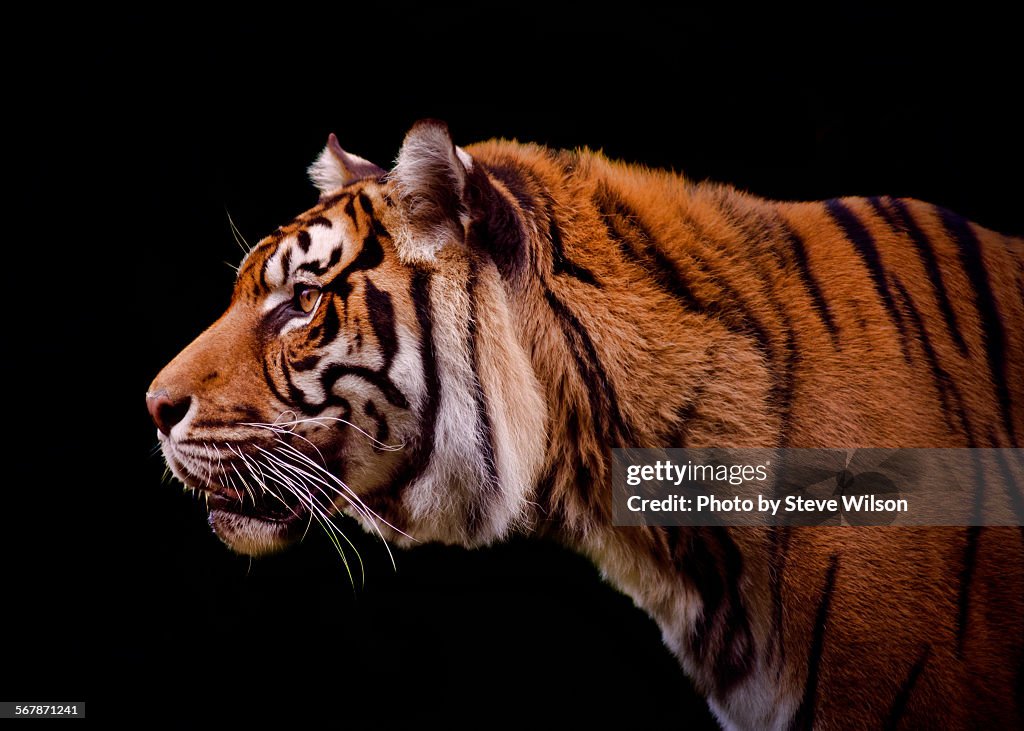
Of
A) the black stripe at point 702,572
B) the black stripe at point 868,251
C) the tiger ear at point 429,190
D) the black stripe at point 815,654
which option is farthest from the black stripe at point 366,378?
the black stripe at point 868,251

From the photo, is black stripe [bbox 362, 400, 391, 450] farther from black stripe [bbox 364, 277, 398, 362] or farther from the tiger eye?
the tiger eye

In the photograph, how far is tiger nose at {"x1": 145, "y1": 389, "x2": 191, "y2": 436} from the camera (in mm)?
1636

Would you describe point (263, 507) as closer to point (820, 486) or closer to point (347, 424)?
point (347, 424)

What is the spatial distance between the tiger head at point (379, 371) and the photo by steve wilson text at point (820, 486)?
24 centimetres

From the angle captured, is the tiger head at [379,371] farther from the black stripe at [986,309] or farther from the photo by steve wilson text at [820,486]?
the black stripe at [986,309]

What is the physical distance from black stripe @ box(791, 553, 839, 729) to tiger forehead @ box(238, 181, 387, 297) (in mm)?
1090

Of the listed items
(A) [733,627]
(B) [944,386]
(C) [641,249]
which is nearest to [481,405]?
(C) [641,249]

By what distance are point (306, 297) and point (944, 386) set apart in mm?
1287

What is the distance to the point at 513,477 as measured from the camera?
1637 mm

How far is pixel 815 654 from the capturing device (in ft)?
5.15

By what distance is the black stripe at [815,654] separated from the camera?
1.54 m

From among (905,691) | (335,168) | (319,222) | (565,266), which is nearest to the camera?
(905,691)

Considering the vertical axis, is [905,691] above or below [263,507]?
below

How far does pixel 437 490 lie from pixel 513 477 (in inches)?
6.9
